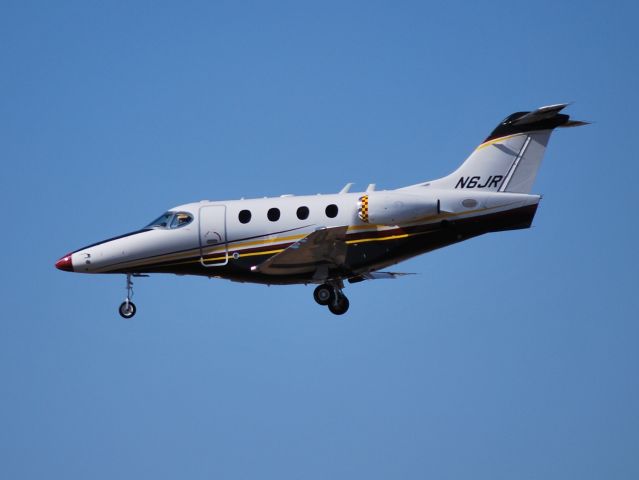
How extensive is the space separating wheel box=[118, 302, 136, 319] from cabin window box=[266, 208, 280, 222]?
5.42 m

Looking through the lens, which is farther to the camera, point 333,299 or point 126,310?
point 126,310

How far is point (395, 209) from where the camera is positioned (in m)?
44.4

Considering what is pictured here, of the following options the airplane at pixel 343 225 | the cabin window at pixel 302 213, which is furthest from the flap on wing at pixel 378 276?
the cabin window at pixel 302 213

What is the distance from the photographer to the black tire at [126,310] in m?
47.7

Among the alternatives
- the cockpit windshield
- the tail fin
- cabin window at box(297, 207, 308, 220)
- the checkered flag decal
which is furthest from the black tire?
the tail fin

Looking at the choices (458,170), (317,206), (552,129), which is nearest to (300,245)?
(317,206)

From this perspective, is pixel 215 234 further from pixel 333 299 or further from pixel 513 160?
pixel 513 160

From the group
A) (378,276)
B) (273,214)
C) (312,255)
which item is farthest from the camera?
(378,276)

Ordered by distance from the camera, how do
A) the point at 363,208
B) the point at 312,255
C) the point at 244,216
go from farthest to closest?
the point at 244,216
the point at 312,255
the point at 363,208

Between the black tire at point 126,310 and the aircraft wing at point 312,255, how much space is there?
443 centimetres

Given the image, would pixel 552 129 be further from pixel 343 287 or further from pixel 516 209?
pixel 343 287

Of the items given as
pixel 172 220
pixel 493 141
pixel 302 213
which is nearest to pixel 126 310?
pixel 172 220

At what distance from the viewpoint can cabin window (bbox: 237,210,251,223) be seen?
46.1 meters

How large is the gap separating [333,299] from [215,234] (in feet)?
13.3
